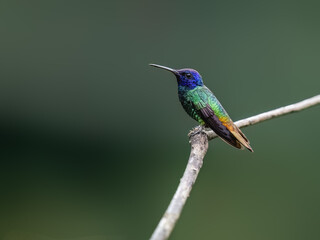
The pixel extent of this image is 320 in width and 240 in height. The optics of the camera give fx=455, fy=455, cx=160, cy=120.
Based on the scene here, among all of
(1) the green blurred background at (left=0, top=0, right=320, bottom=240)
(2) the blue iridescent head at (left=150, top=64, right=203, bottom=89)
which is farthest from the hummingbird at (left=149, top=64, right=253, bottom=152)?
(1) the green blurred background at (left=0, top=0, right=320, bottom=240)

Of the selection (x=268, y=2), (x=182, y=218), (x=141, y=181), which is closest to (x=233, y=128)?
(x=182, y=218)

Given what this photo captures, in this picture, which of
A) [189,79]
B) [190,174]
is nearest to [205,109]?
[189,79]

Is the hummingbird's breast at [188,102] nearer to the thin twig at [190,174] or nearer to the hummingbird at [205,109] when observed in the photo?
the hummingbird at [205,109]

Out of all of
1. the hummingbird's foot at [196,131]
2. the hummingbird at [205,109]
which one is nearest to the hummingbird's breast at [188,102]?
the hummingbird at [205,109]

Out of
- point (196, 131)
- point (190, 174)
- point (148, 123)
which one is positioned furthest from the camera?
point (148, 123)

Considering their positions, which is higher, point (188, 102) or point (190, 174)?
point (188, 102)

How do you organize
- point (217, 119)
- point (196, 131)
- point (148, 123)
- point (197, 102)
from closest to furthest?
point (196, 131) < point (217, 119) < point (197, 102) < point (148, 123)

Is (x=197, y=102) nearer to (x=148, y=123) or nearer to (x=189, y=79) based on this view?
(x=189, y=79)
